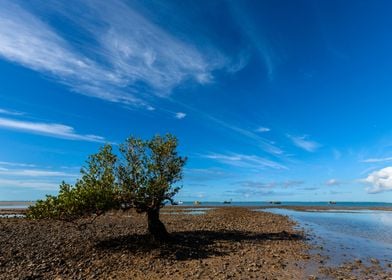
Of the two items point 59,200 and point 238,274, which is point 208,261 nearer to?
point 238,274

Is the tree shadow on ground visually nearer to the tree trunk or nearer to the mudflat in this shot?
the mudflat

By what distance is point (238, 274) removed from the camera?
19.1m

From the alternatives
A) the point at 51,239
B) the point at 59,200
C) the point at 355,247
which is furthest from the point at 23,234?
the point at 355,247

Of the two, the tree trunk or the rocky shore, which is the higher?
the tree trunk

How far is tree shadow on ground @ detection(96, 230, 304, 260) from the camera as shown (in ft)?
79.9

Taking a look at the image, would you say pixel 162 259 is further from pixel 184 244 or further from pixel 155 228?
pixel 155 228

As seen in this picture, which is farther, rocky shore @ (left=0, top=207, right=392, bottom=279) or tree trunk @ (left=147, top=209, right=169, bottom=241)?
tree trunk @ (left=147, top=209, right=169, bottom=241)

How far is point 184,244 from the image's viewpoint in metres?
27.4

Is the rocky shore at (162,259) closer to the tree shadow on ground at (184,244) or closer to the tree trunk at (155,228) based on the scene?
the tree shadow on ground at (184,244)

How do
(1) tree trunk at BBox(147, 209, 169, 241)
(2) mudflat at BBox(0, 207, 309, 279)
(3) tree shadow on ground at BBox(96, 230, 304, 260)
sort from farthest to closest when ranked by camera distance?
(1) tree trunk at BBox(147, 209, 169, 241)
(3) tree shadow on ground at BBox(96, 230, 304, 260)
(2) mudflat at BBox(0, 207, 309, 279)

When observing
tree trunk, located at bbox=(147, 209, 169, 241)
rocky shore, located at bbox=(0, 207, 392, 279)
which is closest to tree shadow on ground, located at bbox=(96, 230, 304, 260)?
rocky shore, located at bbox=(0, 207, 392, 279)

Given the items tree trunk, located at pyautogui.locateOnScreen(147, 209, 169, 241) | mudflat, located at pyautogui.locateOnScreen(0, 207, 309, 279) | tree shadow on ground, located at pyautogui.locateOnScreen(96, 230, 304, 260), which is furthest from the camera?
tree trunk, located at pyautogui.locateOnScreen(147, 209, 169, 241)

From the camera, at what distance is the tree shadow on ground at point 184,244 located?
79.9 feet

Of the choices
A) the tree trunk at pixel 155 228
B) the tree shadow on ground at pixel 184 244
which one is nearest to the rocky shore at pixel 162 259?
the tree shadow on ground at pixel 184 244
